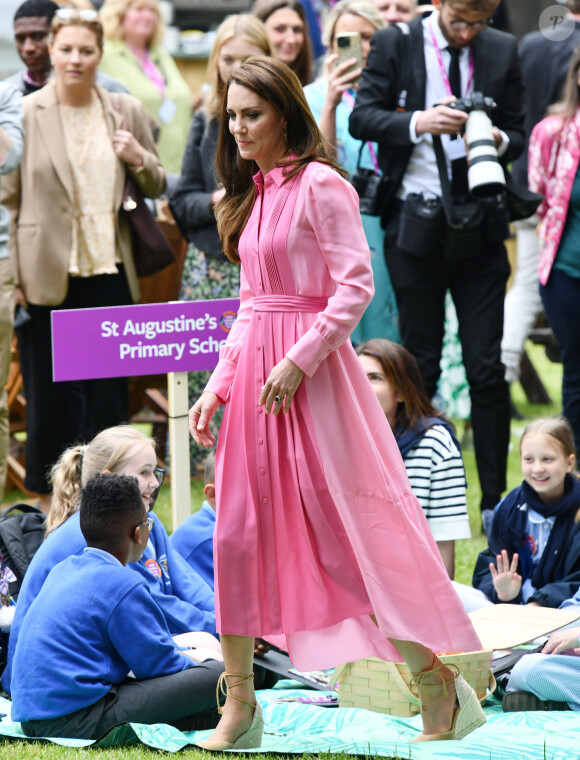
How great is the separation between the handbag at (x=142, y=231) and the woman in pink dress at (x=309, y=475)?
310 cm

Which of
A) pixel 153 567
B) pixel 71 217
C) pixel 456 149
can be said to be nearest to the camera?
pixel 153 567

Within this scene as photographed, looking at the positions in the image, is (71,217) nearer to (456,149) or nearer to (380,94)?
(380,94)

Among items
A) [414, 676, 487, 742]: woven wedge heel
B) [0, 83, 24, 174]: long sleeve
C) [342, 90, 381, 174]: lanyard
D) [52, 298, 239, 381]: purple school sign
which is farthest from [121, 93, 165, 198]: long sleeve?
[414, 676, 487, 742]: woven wedge heel

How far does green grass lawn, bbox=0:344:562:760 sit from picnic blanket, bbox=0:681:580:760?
0.22 feet

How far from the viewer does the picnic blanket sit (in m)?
3.48

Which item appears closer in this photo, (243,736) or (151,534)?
(243,736)

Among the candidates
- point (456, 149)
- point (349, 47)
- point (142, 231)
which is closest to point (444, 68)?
point (456, 149)

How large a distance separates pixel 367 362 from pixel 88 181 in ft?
6.49

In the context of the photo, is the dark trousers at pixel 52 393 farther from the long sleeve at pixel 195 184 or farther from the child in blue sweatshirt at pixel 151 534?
the child in blue sweatshirt at pixel 151 534

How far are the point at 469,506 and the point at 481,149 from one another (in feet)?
7.68

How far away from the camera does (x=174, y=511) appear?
5.40m

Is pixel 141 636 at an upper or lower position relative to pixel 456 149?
lower

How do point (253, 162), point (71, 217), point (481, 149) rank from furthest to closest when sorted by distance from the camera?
point (71, 217) → point (481, 149) → point (253, 162)

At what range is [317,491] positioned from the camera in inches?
136
